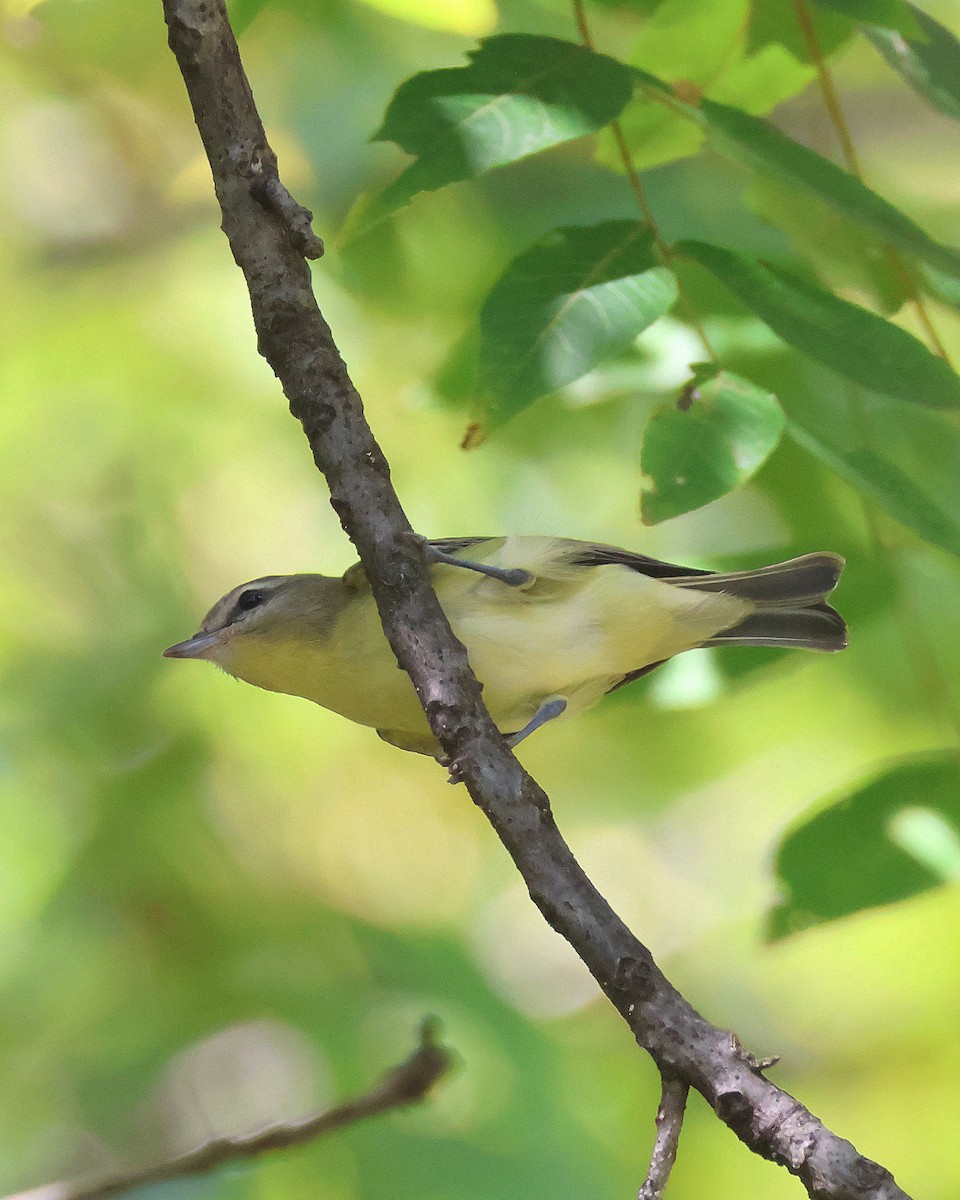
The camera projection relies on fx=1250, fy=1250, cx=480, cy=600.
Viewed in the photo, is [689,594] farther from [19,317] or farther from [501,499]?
[19,317]

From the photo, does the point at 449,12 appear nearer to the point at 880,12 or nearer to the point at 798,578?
the point at 880,12

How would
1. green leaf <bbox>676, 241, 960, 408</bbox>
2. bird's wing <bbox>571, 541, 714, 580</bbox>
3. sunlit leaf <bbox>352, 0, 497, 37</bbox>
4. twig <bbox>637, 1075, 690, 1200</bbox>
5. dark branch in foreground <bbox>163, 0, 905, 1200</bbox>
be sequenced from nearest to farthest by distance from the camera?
1. twig <bbox>637, 1075, 690, 1200</bbox>
2. dark branch in foreground <bbox>163, 0, 905, 1200</bbox>
3. green leaf <bbox>676, 241, 960, 408</bbox>
4. bird's wing <bbox>571, 541, 714, 580</bbox>
5. sunlit leaf <bbox>352, 0, 497, 37</bbox>

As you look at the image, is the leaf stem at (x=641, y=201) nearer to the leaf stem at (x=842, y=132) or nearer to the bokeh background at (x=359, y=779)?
the leaf stem at (x=842, y=132)

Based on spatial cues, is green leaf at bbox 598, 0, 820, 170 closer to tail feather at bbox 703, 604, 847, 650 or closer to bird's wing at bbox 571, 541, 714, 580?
bird's wing at bbox 571, 541, 714, 580

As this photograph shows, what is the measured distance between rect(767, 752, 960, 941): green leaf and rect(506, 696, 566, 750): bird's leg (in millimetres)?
562

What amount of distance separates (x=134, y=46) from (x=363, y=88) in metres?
1.06

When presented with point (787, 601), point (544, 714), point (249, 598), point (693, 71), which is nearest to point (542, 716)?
point (544, 714)

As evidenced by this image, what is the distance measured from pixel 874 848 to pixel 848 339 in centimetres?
90

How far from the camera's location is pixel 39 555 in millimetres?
4090

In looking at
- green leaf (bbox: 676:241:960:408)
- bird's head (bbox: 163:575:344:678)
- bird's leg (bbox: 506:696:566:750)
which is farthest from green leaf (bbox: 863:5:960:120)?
bird's head (bbox: 163:575:344:678)

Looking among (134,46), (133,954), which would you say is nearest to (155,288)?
(134,46)

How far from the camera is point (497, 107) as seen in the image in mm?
1926

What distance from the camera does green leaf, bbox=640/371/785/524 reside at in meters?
1.84

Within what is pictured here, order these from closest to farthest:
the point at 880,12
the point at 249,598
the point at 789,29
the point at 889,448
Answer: the point at 880,12, the point at 889,448, the point at 789,29, the point at 249,598
